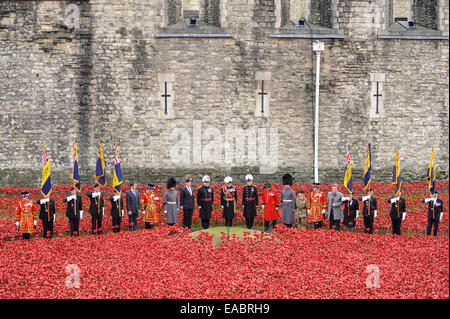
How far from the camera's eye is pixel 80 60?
1827cm

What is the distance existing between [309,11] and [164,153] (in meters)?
8.06

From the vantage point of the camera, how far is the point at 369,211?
1294cm

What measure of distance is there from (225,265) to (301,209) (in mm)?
4270

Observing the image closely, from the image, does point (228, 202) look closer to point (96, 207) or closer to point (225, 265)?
point (96, 207)

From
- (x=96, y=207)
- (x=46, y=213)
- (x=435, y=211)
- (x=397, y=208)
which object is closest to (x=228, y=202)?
(x=96, y=207)

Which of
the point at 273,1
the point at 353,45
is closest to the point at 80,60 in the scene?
the point at 273,1

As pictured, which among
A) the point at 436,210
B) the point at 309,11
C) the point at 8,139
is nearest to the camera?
the point at 436,210

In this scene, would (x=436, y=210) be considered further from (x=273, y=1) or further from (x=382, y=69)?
(x=273, y=1)

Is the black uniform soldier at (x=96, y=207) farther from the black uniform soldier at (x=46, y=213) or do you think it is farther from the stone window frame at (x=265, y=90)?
the stone window frame at (x=265, y=90)

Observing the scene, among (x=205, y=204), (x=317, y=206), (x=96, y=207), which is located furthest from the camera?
(x=205, y=204)

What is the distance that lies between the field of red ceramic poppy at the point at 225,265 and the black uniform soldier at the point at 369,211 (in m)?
0.70

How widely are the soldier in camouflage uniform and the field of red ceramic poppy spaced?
3.58 ft

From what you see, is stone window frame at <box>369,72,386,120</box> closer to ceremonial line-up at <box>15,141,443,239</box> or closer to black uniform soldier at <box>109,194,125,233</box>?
ceremonial line-up at <box>15,141,443,239</box>

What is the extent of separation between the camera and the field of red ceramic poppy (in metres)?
8.51
